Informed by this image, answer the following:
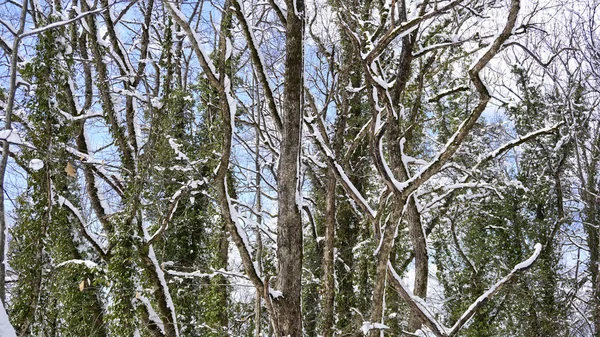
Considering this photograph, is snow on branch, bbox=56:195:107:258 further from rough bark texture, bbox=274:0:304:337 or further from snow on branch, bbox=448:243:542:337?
snow on branch, bbox=448:243:542:337

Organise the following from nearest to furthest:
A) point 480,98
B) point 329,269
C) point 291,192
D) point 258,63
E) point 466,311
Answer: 1. point 291,192
2. point 480,98
3. point 258,63
4. point 466,311
5. point 329,269

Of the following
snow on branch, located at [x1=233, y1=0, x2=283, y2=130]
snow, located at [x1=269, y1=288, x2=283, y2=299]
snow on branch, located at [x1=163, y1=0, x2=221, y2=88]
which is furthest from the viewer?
snow on branch, located at [x1=233, y1=0, x2=283, y2=130]

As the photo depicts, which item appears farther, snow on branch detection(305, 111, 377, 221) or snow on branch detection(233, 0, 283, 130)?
snow on branch detection(305, 111, 377, 221)

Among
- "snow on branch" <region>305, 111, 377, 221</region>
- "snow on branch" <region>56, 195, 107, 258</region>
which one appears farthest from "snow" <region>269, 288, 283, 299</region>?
"snow on branch" <region>56, 195, 107, 258</region>

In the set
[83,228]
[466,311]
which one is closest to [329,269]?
[466,311]

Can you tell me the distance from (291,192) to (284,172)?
18 centimetres

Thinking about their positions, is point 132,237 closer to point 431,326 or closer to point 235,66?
point 431,326

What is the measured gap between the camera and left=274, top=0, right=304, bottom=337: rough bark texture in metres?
3.85

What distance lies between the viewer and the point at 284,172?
13.4 feet

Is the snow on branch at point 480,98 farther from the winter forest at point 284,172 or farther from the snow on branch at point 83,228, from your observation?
the snow on branch at point 83,228

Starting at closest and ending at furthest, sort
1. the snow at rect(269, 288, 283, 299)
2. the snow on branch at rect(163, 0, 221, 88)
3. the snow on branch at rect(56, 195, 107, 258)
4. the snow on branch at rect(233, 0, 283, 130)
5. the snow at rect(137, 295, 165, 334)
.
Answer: the snow at rect(269, 288, 283, 299) → the snow on branch at rect(163, 0, 221, 88) → the snow on branch at rect(233, 0, 283, 130) → the snow at rect(137, 295, 165, 334) → the snow on branch at rect(56, 195, 107, 258)

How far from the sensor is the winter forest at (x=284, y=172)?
434cm

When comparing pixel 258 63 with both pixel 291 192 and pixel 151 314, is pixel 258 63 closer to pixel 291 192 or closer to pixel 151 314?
pixel 291 192

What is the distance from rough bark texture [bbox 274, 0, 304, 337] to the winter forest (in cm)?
2
